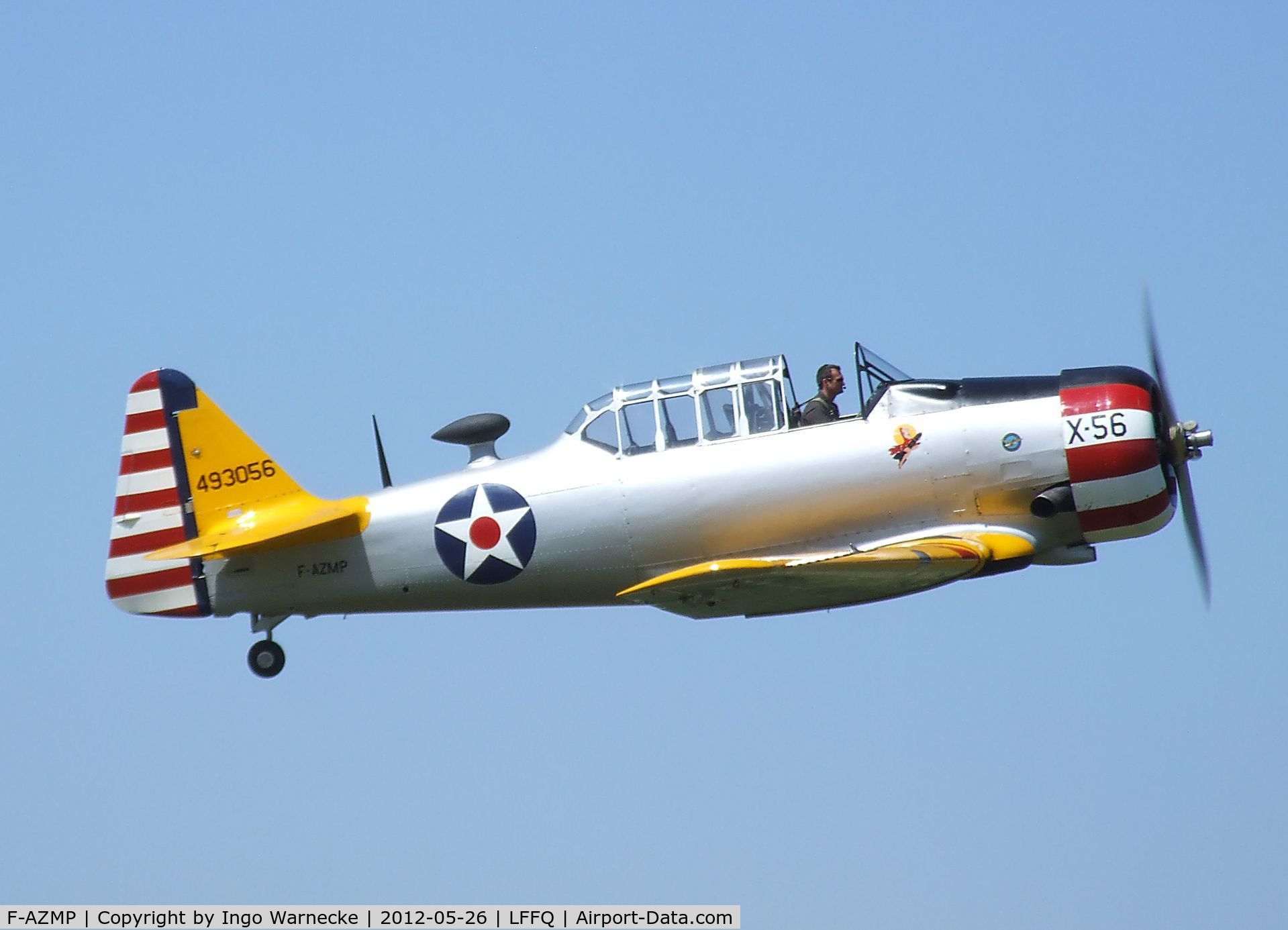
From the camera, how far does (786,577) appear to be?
14.3 metres

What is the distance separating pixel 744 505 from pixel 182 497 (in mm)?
5377

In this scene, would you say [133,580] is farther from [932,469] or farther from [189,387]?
[932,469]

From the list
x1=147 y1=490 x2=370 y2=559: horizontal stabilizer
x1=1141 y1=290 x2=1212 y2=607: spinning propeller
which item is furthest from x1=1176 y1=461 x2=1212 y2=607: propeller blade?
x1=147 y1=490 x2=370 y2=559: horizontal stabilizer

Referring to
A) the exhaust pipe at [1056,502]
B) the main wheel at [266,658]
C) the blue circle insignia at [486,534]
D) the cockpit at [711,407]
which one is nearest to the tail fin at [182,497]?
the main wheel at [266,658]

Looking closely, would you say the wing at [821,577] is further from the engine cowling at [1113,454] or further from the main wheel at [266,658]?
the main wheel at [266,658]

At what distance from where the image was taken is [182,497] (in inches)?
669

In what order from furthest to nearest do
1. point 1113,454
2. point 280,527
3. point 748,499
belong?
point 280,527
point 748,499
point 1113,454

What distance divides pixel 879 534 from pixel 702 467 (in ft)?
5.22

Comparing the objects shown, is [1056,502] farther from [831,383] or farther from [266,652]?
[266,652]

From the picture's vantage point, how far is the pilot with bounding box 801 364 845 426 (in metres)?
15.6

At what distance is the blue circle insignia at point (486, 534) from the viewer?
15906 mm

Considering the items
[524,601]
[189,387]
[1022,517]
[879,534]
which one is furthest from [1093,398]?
[189,387]

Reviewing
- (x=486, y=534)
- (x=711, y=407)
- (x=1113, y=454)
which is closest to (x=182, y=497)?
(x=486, y=534)

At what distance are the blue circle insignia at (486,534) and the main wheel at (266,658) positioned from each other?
2.04 meters
